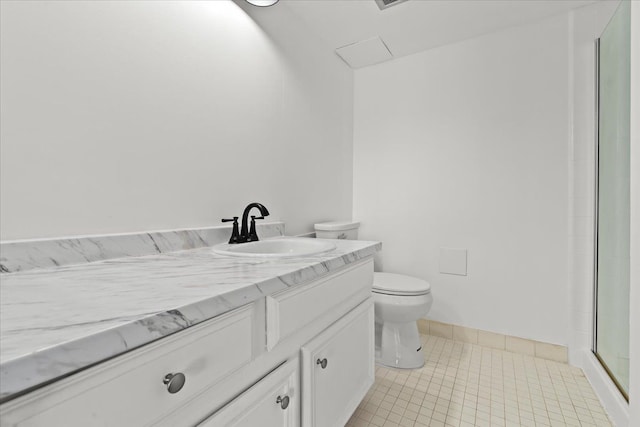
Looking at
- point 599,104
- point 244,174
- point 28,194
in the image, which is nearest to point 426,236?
point 599,104

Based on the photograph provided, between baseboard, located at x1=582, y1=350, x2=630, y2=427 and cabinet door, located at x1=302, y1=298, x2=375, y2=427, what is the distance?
1.00 metres

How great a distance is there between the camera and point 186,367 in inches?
19.9

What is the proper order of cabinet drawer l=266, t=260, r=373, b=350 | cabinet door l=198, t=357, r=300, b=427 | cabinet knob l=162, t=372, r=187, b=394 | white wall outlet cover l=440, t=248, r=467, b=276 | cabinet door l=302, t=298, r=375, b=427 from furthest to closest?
white wall outlet cover l=440, t=248, r=467, b=276 < cabinet door l=302, t=298, r=375, b=427 < cabinet drawer l=266, t=260, r=373, b=350 < cabinet door l=198, t=357, r=300, b=427 < cabinet knob l=162, t=372, r=187, b=394

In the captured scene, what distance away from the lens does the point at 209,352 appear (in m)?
0.54

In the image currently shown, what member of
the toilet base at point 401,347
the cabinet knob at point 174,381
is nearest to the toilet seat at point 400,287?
the toilet base at point 401,347

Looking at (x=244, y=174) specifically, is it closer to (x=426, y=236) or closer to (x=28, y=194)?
(x=28, y=194)

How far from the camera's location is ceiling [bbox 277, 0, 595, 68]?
1732 mm

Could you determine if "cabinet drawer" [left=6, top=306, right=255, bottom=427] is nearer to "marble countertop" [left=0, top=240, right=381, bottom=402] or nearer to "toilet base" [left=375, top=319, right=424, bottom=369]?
"marble countertop" [left=0, top=240, right=381, bottom=402]

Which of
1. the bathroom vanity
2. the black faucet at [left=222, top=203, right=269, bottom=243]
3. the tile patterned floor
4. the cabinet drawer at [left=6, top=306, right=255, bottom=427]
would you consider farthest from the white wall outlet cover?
the cabinet drawer at [left=6, top=306, right=255, bottom=427]

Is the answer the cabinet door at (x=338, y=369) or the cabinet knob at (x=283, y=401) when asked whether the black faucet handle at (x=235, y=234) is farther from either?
the cabinet knob at (x=283, y=401)

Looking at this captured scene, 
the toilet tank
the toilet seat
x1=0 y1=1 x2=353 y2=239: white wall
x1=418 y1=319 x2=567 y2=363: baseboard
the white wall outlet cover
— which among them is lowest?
x1=418 y1=319 x2=567 y2=363: baseboard

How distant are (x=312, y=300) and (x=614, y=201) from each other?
161 cm

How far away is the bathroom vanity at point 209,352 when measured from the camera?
0.35m

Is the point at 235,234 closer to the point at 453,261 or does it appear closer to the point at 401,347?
the point at 401,347
